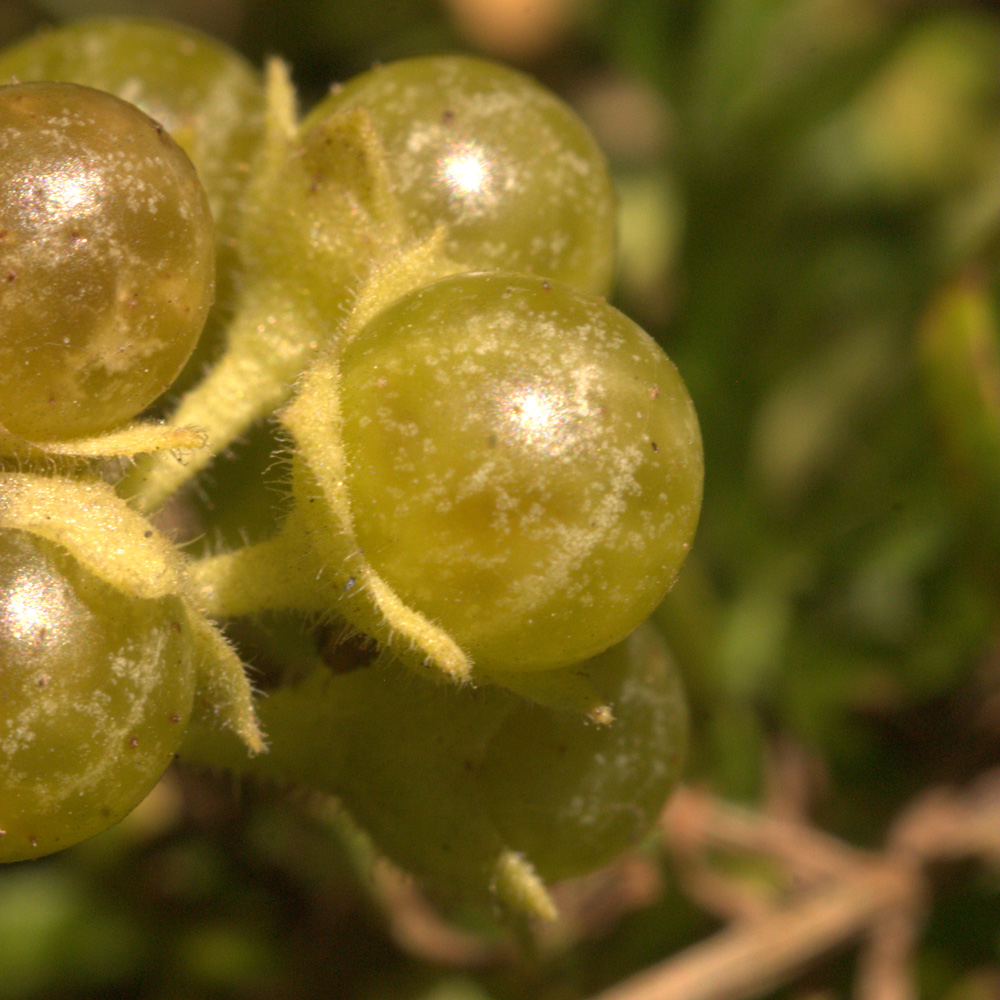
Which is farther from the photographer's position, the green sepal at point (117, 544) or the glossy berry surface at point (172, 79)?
the glossy berry surface at point (172, 79)

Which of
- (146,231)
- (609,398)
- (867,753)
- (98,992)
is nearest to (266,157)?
(146,231)

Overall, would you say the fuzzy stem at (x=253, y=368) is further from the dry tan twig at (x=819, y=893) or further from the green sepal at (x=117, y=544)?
the dry tan twig at (x=819, y=893)

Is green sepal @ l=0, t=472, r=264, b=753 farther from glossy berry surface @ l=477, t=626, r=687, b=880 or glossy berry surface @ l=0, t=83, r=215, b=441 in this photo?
glossy berry surface @ l=477, t=626, r=687, b=880

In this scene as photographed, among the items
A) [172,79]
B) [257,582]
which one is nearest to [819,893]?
[257,582]

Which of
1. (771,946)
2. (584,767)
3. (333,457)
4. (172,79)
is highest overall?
(172,79)

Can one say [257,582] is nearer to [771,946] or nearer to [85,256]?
[85,256]

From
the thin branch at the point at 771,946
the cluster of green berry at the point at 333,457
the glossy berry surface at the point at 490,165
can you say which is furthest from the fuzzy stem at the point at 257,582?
the thin branch at the point at 771,946

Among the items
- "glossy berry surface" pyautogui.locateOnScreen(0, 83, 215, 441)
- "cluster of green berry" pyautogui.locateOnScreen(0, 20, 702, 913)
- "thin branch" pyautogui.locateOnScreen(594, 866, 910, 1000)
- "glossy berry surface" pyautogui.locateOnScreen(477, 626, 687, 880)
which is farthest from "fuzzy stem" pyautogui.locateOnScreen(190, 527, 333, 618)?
"thin branch" pyautogui.locateOnScreen(594, 866, 910, 1000)
